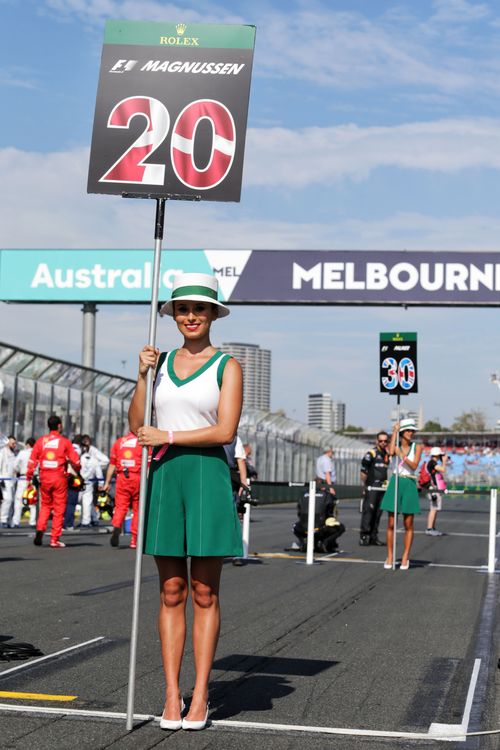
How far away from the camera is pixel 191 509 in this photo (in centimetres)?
525

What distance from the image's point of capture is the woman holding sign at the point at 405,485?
14.4 metres

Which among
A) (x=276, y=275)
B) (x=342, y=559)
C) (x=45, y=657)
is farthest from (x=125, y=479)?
(x=276, y=275)

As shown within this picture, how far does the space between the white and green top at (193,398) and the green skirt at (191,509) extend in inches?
4.8

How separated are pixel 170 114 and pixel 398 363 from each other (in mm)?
9421

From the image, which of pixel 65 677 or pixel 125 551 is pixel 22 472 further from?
pixel 65 677

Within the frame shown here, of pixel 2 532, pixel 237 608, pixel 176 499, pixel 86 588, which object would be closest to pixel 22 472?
pixel 2 532

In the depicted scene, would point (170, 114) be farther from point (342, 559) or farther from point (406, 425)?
point (342, 559)

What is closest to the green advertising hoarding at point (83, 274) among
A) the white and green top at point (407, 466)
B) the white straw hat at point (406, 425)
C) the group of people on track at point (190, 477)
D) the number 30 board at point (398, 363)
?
the number 30 board at point (398, 363)

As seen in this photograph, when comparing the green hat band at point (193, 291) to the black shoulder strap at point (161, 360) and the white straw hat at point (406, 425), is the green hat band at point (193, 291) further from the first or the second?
the white straw hat at point (406, 425)

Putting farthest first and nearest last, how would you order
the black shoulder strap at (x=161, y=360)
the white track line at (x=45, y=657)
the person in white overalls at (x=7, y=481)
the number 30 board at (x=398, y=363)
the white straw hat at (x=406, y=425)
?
Result: the person in white overalls at (x=7, y=481) < the number 30 board at (x=398, y=363) < the white straw hat at (x=406, y=425) < the white track line at (x=45, y=657) < the black shoulder strap at (x=161, y=360)

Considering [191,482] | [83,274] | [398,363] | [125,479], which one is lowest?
[191,482]

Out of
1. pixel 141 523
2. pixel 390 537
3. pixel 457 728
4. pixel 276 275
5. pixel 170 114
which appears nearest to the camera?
pixel 141 523

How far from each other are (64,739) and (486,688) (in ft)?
8.54

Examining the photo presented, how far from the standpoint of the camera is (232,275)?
3300 cm
